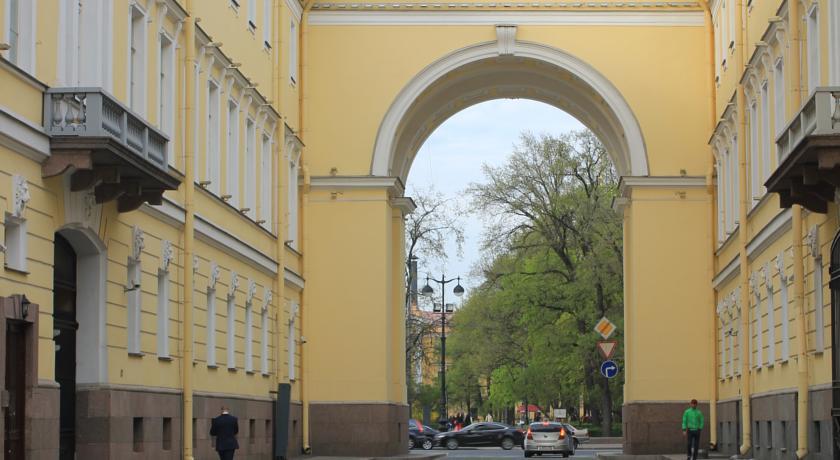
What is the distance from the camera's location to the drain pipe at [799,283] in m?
24.4

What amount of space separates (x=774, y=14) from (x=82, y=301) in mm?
14451

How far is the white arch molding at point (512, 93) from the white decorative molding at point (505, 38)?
8cm

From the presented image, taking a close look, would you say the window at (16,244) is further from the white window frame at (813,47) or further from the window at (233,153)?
the window at (233,153)

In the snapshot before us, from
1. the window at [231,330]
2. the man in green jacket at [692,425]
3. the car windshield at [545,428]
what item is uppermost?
the window at [231,330]

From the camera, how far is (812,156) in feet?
67.1

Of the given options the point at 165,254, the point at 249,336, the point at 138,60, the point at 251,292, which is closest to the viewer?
the point at 138,60

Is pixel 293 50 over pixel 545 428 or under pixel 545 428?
over

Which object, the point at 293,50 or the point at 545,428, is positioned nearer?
the point at 293,50

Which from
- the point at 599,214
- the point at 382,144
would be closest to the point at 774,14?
the point at 382,144

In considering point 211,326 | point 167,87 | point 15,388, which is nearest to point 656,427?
point 211,326

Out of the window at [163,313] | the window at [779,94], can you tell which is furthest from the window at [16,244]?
the window at [779,94]

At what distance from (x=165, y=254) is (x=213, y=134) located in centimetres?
550

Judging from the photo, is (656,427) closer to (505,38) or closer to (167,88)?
(505,38)

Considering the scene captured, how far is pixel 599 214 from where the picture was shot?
59.5 m
